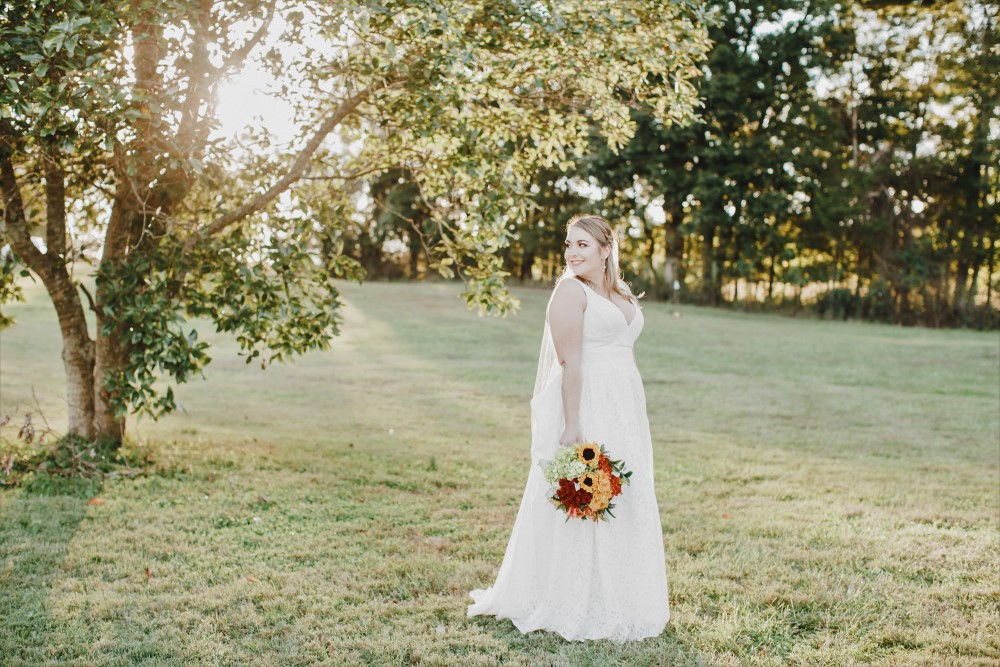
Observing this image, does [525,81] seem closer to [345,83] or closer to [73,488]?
[345,83]

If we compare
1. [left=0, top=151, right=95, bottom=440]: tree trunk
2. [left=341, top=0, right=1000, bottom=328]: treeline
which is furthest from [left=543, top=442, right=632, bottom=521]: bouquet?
[left=341, top=0, right=1000, bottom=328]: treeline

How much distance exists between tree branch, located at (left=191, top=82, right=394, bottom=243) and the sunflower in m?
4.27

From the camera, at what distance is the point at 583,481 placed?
430 cm

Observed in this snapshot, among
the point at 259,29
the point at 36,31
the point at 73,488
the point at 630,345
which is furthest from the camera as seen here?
the point at 73,488

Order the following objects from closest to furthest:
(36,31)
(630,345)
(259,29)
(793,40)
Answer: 1. (630,345)
2. (36,31)
3. (259,29)
4. (793,40)

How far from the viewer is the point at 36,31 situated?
5.54m

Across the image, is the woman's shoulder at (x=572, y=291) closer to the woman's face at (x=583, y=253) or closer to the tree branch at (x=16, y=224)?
the woman's face at (x=583, y=253)

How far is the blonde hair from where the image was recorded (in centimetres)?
461

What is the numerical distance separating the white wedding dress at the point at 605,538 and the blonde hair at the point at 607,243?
17cm

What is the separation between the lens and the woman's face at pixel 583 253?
4.58m

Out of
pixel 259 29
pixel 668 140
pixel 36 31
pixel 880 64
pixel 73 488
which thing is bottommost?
pixel 73 488

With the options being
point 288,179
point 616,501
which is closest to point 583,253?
point 616,501

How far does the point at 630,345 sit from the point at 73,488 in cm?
554

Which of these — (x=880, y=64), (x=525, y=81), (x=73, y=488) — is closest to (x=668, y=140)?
(x=880, y=64)
